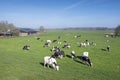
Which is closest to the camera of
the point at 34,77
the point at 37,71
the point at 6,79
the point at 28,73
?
the point at 6,79

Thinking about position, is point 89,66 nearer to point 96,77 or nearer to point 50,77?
point 96,77

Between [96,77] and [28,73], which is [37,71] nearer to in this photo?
[28,73]

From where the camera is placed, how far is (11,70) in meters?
16.8

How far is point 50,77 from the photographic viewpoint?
15.5m

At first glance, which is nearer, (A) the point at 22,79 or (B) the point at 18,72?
(A) the point at 22,79

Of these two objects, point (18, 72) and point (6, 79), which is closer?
point (6, 79)

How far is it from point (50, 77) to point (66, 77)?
1581mm

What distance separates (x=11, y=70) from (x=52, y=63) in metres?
Answer: 4.84

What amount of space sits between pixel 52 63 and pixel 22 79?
18.5 ft

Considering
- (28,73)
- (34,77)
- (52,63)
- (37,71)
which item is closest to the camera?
(34,77)

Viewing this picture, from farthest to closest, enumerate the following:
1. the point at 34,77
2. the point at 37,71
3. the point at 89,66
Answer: the point at 89,66 < the point at 37,71 < the point at 34,77

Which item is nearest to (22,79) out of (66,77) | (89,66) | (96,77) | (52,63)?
(66,77)

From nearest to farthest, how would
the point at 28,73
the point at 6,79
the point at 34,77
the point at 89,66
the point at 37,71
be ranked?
the point at 6,79 → the point at 34,77 → the point at 28,73 → the point at 37,71 → the point at 89,66

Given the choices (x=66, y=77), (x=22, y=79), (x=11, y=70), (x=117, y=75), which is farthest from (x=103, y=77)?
(x=11, y=70)
